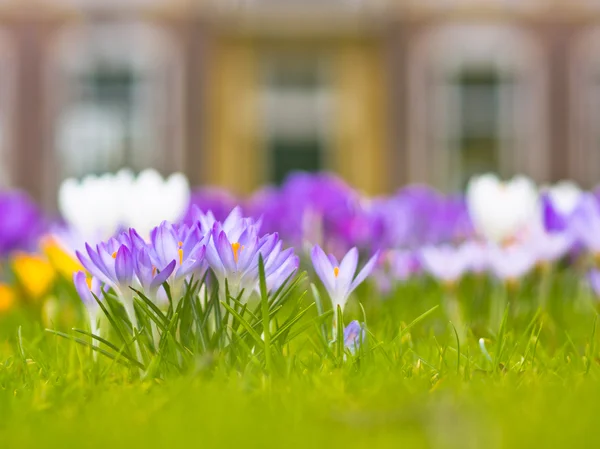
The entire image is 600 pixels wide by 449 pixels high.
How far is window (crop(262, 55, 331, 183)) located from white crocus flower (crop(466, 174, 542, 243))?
9.24m

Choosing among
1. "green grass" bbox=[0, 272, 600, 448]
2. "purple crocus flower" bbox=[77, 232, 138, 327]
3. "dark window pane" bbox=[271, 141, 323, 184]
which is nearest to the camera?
"green grass" bbox=[0, 272, 600, 448]

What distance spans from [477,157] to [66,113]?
4.88 meters

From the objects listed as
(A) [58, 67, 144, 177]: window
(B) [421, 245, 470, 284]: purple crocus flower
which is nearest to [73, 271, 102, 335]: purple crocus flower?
(B) [421, 245, 470, 284]: purple crocus flower

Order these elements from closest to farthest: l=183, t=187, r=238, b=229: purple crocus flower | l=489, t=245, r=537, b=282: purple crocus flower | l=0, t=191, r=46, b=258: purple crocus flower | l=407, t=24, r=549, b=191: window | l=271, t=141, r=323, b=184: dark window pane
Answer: l=489, t=245, r=537, b=282: purple crocus flower, l=183, t=187, r=238, b=229: purple crocus flower, l=0, t=191, r=46, b=258: purple crocus flower, l=407, t=24, r=549, b=191: window, l=271, t=141, r=323, b=184: dark window pane

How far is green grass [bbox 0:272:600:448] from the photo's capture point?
2.04 feet

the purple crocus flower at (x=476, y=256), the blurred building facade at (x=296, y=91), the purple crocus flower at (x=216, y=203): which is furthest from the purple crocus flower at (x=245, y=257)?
the blurred building facade at (x=296, y=91)

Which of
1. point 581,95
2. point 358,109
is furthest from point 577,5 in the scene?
point 358,109

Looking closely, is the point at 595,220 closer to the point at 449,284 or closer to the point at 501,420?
the point at 449,284

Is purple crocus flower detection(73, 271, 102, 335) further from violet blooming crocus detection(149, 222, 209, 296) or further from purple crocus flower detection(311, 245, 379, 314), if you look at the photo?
purple crocus flower detection(311, 245, 379, 314)

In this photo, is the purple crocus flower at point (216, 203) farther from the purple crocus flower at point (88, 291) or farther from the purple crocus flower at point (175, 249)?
the purple crocus flower at point (175, 249)

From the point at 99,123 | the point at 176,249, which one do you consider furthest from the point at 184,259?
the point at 99,123

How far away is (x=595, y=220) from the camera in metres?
1.34

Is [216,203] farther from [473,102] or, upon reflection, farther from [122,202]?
[473,102]

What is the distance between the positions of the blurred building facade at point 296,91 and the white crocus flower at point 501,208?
29.8 feet
